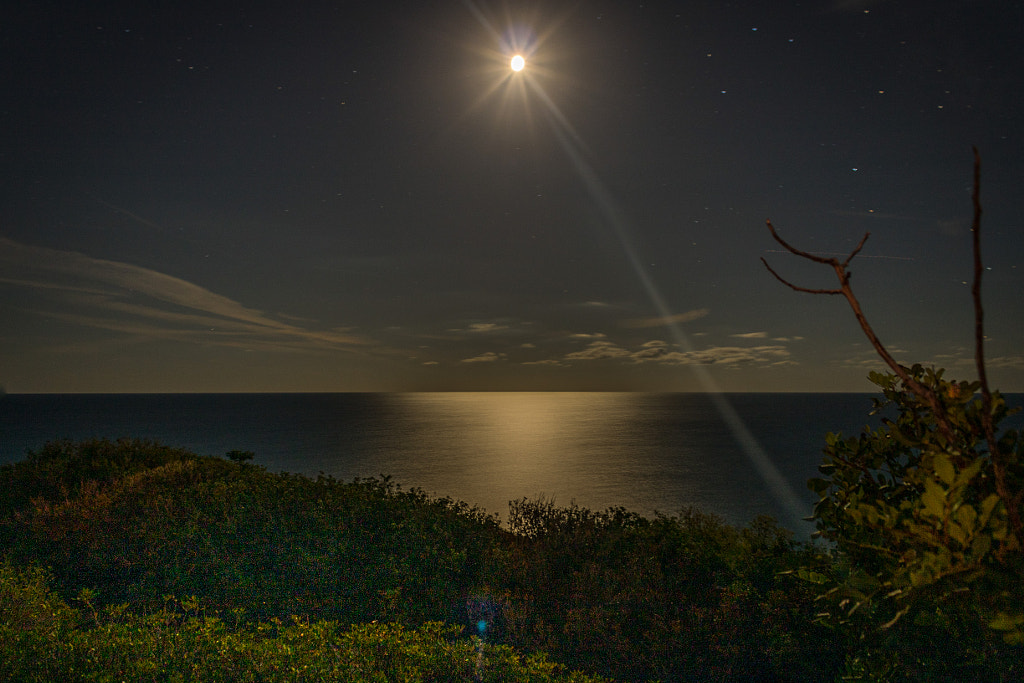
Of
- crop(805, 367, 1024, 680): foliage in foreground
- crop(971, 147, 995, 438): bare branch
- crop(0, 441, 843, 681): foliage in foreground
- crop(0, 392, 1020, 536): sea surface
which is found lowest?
crop(0, 392, 1020, 536): sea surface

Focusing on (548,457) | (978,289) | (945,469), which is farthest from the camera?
(548,457)

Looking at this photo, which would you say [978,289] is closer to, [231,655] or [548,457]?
[231,655]

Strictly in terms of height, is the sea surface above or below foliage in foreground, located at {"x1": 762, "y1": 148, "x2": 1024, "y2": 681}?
below

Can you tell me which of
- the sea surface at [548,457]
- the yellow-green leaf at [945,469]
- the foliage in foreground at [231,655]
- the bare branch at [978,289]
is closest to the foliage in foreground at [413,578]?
the foliage in foreground at [231,655]

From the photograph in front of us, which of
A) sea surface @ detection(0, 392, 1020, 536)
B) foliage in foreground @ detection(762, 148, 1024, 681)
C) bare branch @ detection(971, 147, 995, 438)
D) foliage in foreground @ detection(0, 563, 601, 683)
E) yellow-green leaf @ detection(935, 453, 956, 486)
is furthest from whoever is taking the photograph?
sea surface @ detection(0, 392, 1020, 536)

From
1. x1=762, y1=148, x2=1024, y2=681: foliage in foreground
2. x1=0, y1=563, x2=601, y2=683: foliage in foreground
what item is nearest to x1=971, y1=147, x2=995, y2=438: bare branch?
x1=762, y1=148, x2=1024, y2=681: foliage in foreground

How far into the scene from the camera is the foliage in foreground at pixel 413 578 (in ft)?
23.4

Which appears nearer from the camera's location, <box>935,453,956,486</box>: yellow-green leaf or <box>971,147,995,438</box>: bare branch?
<box>971,147,995,438</box>: bare branch

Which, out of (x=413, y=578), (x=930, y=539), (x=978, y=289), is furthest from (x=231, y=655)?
(x=978, y=289)

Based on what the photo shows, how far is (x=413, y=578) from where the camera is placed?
880cm

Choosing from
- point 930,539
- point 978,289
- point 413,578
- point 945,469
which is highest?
point 978,289

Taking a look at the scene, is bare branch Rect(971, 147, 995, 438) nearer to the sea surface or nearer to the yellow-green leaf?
the yellow-green leaf

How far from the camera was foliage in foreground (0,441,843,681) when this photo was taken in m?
7.13

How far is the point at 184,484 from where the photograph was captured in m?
13.3
